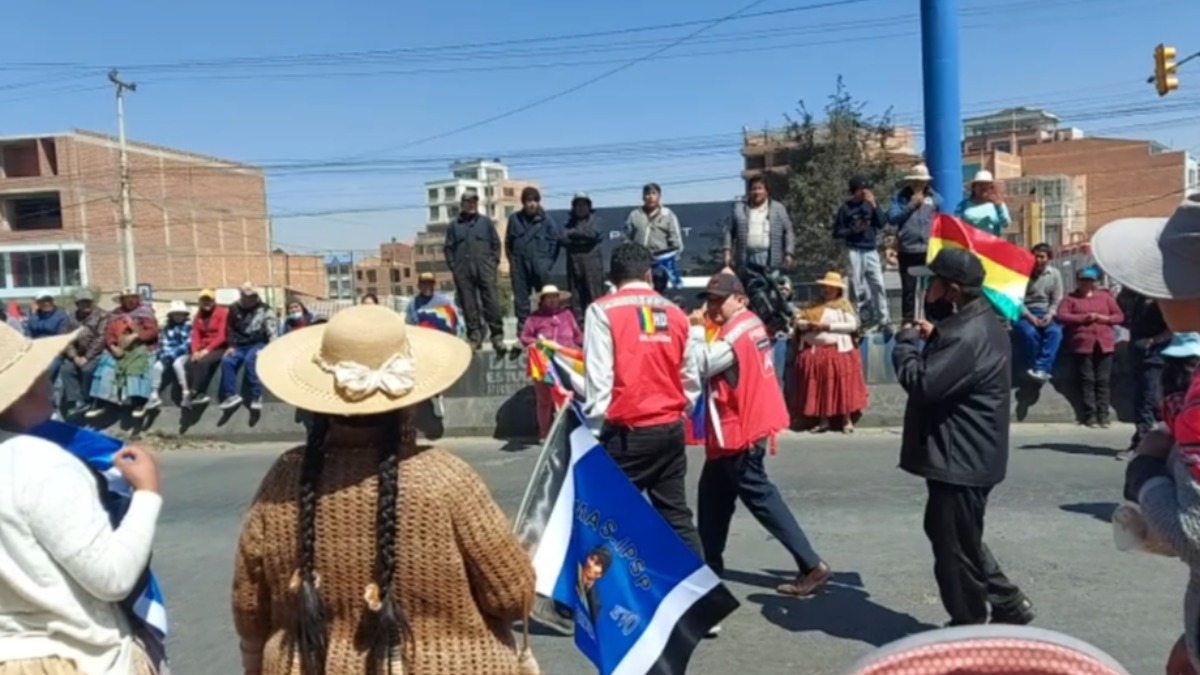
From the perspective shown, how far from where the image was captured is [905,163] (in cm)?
3919

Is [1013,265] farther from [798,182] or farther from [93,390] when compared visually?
[798,182]

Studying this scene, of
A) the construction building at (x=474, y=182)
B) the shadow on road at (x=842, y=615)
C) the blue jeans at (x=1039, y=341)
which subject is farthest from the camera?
the construction building at (x=474, y=182)

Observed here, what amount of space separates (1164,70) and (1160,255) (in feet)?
71.9

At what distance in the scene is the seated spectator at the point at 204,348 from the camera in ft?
43.2

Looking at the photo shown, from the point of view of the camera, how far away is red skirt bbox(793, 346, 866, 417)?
37.1ft

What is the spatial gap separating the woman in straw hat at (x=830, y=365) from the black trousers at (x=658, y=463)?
19.8 feet

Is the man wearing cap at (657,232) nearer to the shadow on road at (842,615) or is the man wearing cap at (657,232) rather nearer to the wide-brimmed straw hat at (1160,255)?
the shadow on road at (842,615)

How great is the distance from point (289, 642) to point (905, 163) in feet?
129

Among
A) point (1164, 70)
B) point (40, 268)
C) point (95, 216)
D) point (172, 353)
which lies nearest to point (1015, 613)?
point (172, 353)

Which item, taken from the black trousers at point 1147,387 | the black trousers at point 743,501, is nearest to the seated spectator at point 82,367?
the black trousers at point 743,501

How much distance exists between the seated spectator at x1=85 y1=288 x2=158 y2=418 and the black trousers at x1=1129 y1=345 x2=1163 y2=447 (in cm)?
1109

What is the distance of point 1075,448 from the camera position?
990cm

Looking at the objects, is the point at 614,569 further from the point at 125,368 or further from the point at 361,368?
the point at 125,368

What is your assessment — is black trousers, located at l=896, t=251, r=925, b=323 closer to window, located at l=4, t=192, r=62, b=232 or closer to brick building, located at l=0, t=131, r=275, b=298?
brick building, located at l=0, t=131, r=275, b=298
